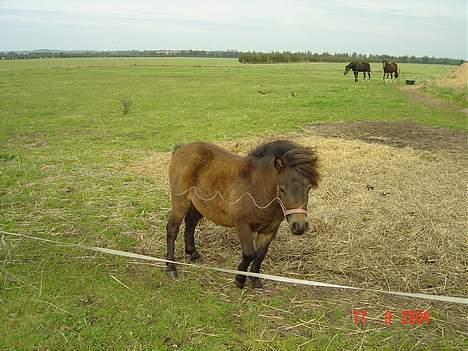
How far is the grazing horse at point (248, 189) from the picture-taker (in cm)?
364

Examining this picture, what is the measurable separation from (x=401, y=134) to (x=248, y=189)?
9923 mm

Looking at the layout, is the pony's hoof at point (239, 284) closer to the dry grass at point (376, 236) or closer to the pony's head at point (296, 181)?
the dry grass at point (376, 236)

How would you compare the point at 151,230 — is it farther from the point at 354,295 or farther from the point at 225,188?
the point at 354,295

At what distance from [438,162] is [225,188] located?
6.82m

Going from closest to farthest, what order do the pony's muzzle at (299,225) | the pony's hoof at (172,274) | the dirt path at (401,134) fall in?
the pony's muzzle at (299,225), the pony's hoof at (172,274), the dirt path at (401,134)

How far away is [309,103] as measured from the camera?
1980cm

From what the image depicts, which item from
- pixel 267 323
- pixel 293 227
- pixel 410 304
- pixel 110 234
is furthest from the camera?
pixel 110 234

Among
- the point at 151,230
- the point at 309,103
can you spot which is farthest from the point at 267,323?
the point at 309,103

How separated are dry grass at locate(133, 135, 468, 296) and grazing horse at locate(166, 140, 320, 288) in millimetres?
801

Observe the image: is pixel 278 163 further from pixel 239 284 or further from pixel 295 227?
pixel 239 284

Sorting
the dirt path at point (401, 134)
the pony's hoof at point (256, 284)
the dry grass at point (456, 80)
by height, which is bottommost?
the pony's hoof at point (256, 284)

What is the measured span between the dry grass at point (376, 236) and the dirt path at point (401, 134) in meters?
3.00

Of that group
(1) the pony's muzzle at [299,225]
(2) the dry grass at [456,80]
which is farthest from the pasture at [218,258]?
(2) the dry grass at [456,80]

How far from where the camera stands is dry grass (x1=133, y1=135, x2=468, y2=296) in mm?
4750
